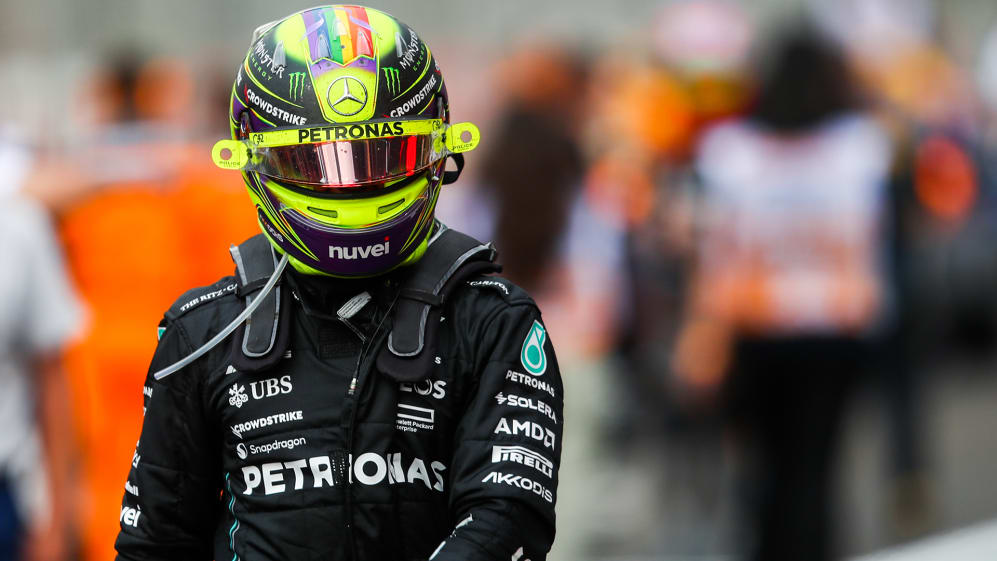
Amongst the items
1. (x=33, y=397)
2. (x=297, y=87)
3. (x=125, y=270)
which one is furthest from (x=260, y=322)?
(x=125, y=270)

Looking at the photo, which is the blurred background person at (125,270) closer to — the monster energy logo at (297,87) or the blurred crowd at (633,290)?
the blurred crowd at (633,290)

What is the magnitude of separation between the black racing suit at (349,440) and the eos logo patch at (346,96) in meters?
0.33

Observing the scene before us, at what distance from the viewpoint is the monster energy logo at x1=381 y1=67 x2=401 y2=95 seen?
8.93ft

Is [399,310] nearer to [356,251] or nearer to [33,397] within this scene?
[356,251]

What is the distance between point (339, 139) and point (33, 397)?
2976 mm

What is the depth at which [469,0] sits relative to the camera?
50.6ft

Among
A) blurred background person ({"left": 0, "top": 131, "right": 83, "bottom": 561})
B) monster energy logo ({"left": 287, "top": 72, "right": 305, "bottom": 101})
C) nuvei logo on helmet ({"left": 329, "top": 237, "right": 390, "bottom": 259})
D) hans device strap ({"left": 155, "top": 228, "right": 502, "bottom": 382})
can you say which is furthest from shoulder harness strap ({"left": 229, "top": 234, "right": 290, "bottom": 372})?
blurred background person ({"left": 0, "top": 131, "right": 83, "bottom": 561})

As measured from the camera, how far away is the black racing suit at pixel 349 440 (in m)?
2.65

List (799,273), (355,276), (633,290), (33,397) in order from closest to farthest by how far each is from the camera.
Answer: (355,276) < (33,397) < (799,273) < (633,290)

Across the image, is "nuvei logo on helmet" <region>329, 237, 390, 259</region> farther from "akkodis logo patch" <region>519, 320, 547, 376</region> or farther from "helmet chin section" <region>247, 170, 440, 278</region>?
"akkodis logo patch" <region>519, 320, 547, 376</region>

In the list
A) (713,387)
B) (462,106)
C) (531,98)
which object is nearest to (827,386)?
(713,387)

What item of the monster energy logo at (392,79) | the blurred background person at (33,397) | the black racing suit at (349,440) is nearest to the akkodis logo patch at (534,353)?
the black racing suit at (349,440)

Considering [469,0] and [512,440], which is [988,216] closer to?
[469,0]

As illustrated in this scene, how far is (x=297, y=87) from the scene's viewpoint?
2699 millimetres
